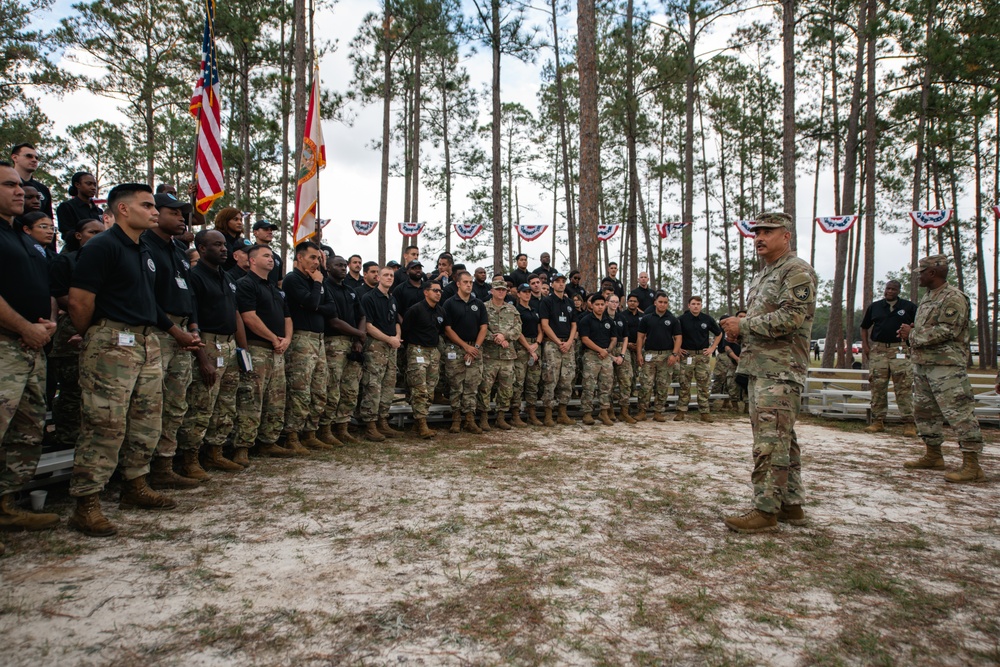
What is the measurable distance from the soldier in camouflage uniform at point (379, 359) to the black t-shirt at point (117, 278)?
3080mm

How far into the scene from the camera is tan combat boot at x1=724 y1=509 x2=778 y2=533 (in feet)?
12.1

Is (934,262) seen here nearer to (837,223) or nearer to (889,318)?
(889,318)

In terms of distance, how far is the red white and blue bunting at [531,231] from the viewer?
18.0m

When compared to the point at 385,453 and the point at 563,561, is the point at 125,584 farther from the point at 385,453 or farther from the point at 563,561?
the point at 385,453

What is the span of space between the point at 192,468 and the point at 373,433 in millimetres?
2280

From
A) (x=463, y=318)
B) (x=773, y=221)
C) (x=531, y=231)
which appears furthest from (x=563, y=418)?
(x=531, y=231)

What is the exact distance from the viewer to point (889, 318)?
26.6ft

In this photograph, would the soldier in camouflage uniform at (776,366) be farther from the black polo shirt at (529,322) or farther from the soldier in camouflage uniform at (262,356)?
the black polo shirt at (529,322)

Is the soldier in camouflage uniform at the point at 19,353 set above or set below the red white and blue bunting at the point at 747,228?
below

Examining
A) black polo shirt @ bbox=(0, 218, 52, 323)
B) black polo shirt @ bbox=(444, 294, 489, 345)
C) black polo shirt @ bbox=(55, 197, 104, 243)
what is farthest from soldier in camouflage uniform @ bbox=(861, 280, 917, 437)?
black polo shirt @ bbox=(55, 197, 104, 243)

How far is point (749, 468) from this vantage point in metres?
5.57

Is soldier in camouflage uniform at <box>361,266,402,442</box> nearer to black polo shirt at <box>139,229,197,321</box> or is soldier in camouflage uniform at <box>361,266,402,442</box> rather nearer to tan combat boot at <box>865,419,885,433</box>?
black polo shirt at <box>139,229,197,321</box>

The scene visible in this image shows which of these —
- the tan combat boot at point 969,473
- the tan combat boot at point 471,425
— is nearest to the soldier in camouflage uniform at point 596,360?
the tan combat boot at point 471,425

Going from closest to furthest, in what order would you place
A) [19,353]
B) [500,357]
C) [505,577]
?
[505,577] → [19,353] → [500,357]
